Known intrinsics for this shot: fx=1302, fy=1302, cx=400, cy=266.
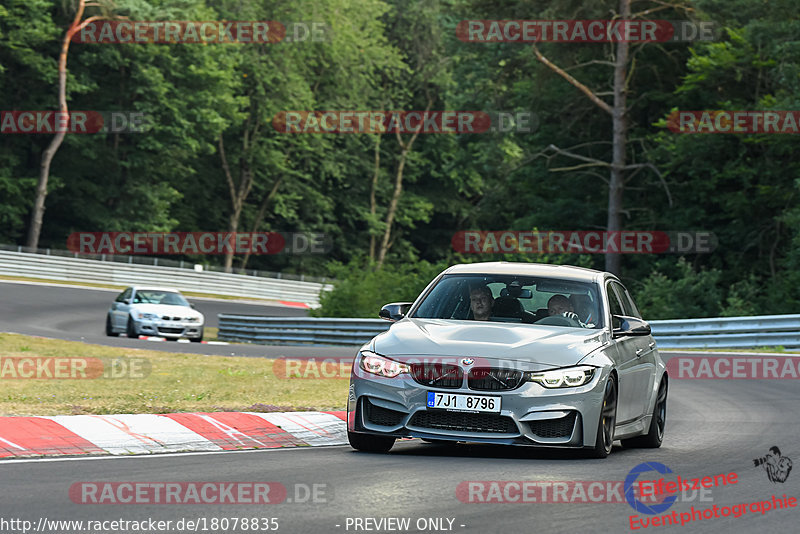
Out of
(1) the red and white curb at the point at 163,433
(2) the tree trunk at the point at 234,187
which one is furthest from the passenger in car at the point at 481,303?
(2) the tree trunk at the point at 234,187

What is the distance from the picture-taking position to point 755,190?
3850 cm

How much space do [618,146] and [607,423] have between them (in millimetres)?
32211

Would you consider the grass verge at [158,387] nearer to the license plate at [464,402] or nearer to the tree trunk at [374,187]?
the license plate at [464,402]

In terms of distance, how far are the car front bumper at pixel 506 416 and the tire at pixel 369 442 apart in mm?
328

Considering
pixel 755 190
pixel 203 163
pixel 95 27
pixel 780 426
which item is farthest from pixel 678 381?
pixel 203 163

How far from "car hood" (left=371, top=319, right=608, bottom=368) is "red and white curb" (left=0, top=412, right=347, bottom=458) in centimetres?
156

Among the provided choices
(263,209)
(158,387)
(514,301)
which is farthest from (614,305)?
(263,209)

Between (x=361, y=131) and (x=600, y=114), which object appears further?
(x=361, y=131)

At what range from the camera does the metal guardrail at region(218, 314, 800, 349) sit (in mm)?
24984

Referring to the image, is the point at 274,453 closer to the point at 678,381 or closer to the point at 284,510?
the point at 284,510

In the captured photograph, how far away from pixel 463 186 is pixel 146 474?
78790 millimetres

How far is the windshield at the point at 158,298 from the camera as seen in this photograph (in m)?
34.0

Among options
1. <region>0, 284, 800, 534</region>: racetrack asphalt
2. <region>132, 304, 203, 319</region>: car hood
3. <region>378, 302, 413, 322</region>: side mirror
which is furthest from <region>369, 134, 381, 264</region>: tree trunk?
<region>378, 302, 413, 322</region>: side mirror

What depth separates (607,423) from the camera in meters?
10.1
